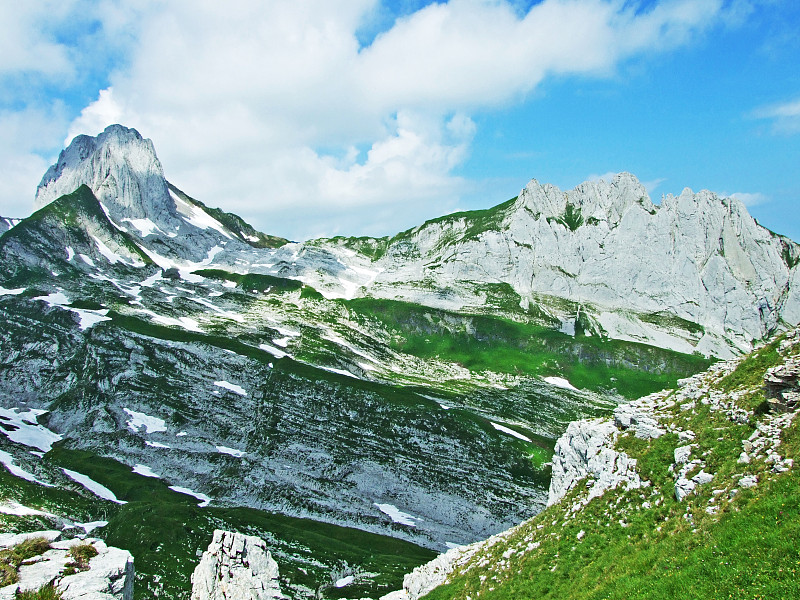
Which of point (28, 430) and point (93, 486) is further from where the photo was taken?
point (28, 430)

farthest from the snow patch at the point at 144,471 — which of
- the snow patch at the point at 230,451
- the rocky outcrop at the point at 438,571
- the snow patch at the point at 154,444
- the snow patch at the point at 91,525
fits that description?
the rocky outcrop at the point at 438,571

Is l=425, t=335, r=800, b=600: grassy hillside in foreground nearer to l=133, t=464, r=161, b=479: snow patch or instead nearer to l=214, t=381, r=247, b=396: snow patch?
l=133, t=464, r=161, b=479: snow patch

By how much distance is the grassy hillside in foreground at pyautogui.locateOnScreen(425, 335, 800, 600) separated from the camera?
16672 millimetres

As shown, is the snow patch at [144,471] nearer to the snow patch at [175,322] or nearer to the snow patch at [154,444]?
the snow patch at [154,444]

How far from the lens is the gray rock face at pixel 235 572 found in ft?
150

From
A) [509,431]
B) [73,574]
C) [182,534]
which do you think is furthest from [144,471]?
[73,574]

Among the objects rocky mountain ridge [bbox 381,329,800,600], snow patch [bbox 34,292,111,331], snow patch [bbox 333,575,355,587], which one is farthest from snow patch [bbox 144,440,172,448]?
rocky mountain ridge [bbox 381,329,800,600]

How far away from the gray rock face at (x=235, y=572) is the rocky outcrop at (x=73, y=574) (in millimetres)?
29694

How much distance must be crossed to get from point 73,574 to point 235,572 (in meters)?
33.9

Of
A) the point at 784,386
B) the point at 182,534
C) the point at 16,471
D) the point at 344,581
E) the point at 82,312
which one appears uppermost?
the point at 82,312

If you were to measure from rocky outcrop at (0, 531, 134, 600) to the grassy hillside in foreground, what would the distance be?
62.6 feet

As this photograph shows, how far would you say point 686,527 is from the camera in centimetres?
2212

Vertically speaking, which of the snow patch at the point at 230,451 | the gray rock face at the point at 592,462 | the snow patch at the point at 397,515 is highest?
the gray rock face at the point at 592,462

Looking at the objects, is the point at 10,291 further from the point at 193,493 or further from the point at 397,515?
the point at 397,515
